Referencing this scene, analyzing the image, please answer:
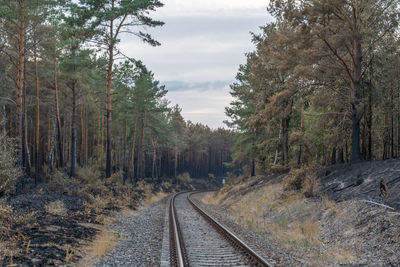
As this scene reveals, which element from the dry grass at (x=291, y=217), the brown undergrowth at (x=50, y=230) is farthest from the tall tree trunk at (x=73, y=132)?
the dry grass at (x=291, y=217)

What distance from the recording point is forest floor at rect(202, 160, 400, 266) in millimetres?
8188

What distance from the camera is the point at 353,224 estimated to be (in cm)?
992

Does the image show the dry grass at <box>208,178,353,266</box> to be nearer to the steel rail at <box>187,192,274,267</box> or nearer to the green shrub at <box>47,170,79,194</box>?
the steel rail at <box>187,192,274,267</box>

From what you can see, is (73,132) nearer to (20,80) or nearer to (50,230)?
(20,80)

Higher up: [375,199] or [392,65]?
[392,65]

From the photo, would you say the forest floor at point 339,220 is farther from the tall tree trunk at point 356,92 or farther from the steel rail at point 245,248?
the tall tree trunk at point 356,92

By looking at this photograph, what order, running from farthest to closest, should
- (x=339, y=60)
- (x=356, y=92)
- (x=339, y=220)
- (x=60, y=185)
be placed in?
(x=60, y=185) → (x=339, y=60) → (x=356, y=92) → (x=339, y=220)

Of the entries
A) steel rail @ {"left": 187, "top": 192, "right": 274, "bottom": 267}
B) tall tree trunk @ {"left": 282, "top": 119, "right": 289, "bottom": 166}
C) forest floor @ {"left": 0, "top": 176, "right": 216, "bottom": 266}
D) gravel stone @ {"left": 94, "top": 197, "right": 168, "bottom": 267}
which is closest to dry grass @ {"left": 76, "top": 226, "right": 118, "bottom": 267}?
forest floor @ {"left": 0, "top": 176, "right": 216, "bottom": 266}

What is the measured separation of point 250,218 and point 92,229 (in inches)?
317

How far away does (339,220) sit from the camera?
10852 millimetres

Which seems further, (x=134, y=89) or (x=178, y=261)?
(x=134, y=89)

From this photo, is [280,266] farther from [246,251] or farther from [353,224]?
[353,224]

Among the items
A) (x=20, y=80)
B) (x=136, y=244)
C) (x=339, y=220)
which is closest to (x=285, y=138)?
(x=339, y=220)

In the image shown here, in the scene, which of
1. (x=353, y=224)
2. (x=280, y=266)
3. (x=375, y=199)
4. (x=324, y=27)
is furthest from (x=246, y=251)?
(x=324, y=27)
